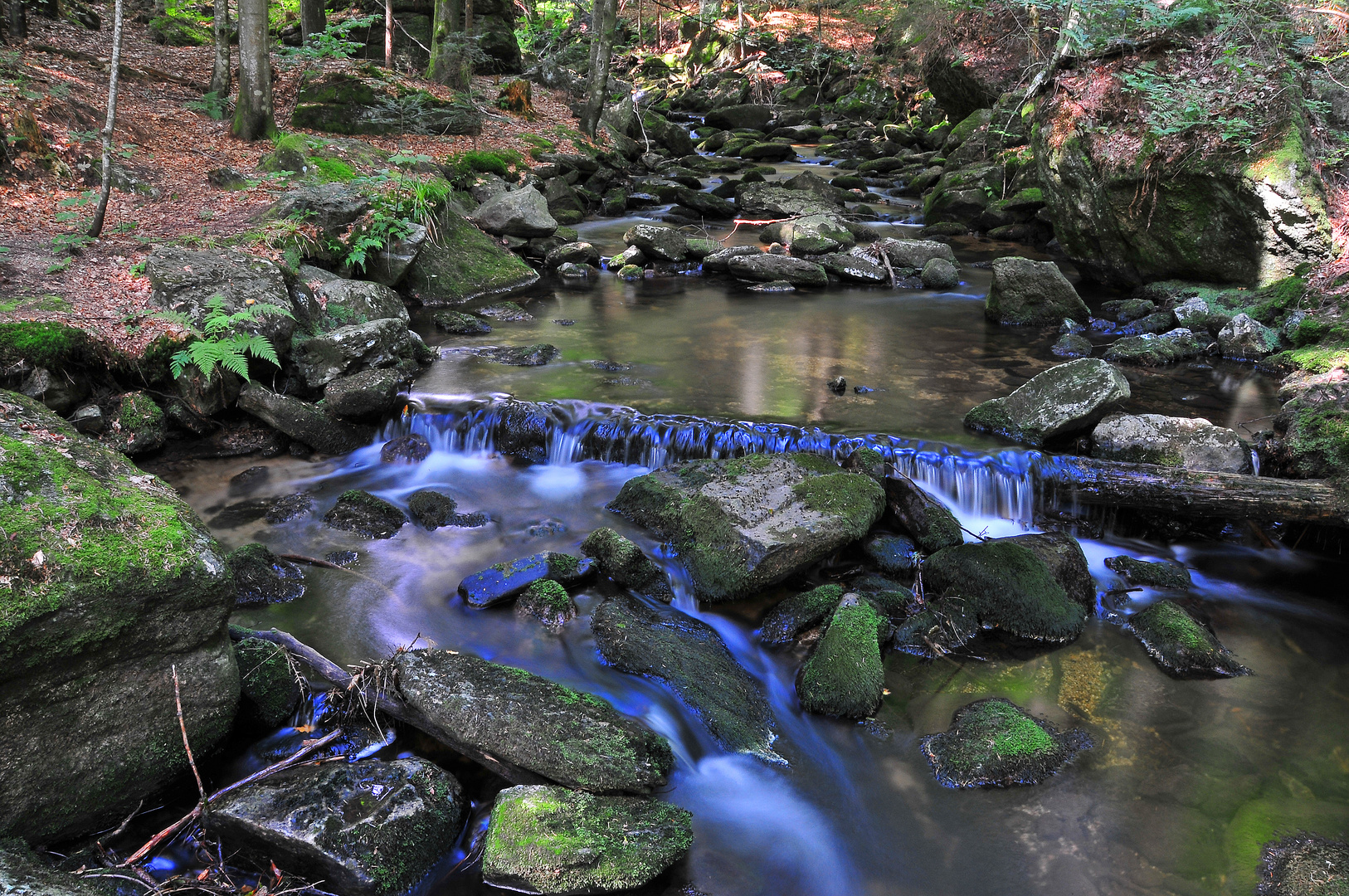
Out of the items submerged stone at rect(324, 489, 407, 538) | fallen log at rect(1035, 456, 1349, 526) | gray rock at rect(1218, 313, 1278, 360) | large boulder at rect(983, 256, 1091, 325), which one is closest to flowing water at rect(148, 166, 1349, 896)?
submerged stone at rect(324, 489, 407, 538)

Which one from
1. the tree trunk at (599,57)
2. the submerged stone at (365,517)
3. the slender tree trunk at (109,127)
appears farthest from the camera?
the tree trunk at (599,57)

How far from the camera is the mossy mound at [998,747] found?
13.6 feet

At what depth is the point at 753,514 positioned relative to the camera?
18.8 ft

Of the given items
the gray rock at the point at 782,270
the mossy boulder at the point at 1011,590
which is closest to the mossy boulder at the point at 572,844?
the mossy boulder at the point at 1011,590

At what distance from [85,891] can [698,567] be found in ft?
12.3

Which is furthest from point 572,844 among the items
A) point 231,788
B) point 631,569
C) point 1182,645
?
point 1182,645

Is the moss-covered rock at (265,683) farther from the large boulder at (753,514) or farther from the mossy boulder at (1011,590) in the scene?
the mossy boulder at (1011,590)

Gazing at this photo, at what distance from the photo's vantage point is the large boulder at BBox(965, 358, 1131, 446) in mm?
7027

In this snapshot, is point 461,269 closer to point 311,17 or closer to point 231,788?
point 231,788

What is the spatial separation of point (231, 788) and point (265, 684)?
0.75 metres

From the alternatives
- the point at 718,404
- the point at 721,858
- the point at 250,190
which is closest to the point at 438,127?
the point at 250,190

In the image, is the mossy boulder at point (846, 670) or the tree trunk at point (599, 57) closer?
the mossy boulder at point (846, 670)

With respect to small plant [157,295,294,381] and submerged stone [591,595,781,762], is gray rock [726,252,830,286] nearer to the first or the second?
small plant [157,295,294,381]

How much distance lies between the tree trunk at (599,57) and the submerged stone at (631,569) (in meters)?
16.5
